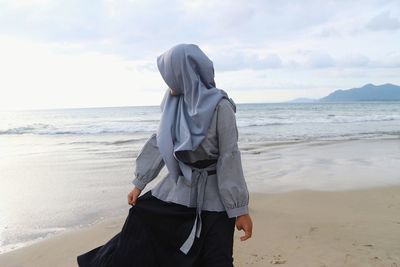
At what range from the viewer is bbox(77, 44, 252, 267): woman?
7.27 feet

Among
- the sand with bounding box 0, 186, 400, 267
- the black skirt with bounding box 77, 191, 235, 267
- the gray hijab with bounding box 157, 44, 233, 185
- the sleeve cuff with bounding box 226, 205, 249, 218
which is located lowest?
the sand with bounding box 0, 186, 400, 267

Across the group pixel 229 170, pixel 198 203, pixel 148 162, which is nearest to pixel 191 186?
pixel 198 203

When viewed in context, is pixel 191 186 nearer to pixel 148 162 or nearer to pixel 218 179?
pixel 218 179

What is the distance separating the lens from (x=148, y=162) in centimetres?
259

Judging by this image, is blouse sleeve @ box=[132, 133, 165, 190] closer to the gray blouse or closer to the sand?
the gray blouse

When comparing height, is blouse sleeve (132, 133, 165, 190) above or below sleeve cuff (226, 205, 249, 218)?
above

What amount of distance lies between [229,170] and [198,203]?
25 centimetres

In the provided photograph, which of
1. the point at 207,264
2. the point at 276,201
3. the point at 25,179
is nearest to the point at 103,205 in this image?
the point at 276,201

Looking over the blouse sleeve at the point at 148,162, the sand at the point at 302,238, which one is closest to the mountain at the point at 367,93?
the sand at the point at 302,238

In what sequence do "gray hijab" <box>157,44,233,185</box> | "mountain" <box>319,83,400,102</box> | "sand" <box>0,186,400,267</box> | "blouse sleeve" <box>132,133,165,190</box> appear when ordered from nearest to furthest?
1. "gray hijab" <box>157,44,233,185</box>
2. "blouse sleeve" <box>132,133,165,190</box>
3. "sand" <box>0,186,400,267</box>
4. "mountain" <box>319,83,400,102</box>

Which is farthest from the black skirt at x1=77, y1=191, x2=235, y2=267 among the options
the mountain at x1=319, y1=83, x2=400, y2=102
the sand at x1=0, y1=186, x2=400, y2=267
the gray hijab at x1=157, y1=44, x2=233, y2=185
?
the mountain at x1=319, y1=83, x2=400, y2=102

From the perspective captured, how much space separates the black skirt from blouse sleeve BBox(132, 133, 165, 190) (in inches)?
6.2

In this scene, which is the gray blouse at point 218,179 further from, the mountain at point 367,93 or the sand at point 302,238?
the mountain at point 367,93

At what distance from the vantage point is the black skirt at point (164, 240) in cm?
226
